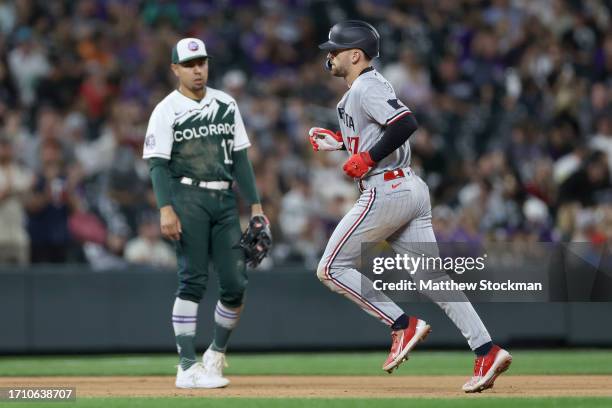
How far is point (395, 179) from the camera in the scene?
294 inches

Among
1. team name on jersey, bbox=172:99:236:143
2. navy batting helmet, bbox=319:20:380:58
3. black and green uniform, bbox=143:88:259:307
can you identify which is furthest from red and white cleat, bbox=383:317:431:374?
team name on jersey, bbox=172:99:236:143

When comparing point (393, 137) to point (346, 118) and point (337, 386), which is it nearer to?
point (346, 118)

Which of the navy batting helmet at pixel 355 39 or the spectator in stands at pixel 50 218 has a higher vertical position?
the navy batting helmet at pixel 355 39

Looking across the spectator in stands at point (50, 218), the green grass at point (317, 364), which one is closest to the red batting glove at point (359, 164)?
the green grass at point (317, 364)

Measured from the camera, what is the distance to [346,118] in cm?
760

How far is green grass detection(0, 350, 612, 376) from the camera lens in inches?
393

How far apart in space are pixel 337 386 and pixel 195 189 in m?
1.71

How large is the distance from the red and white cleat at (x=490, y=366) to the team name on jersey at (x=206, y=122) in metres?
2.36

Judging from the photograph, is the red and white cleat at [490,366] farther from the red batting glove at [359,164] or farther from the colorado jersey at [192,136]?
the colorado jersey at [192,136]

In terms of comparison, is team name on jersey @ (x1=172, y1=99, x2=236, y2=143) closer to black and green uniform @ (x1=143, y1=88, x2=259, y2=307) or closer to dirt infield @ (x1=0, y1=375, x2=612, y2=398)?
black and green uniform @ (x1=143, y1=88, x2=259, y2=307)

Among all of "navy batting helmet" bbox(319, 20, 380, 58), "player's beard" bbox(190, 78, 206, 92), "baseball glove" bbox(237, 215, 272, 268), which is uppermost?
"navy batting helmet" bbox(319, 20, 380, 58)

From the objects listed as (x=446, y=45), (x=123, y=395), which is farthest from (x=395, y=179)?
(x=446, y=45)

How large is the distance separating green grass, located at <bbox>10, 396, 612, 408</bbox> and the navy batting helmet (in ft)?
7.31

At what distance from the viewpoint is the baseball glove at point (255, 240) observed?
8227 millimetres
